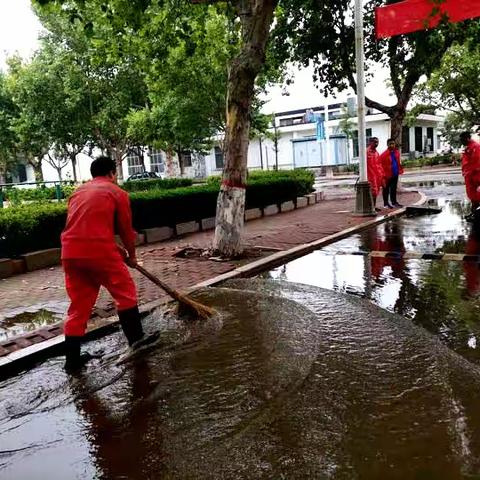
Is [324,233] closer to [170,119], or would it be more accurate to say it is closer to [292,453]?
[292,453]

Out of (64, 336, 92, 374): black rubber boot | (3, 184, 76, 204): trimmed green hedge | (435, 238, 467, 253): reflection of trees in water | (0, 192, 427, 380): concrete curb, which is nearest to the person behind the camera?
(64, 336, 92, 374): black rubber boot

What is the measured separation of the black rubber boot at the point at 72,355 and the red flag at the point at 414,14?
9.36 meters

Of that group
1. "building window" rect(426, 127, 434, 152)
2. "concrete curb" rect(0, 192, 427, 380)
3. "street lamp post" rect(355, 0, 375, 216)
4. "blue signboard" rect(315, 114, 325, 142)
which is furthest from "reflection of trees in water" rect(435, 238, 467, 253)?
"building window" rect(426, 127, 434, 152)

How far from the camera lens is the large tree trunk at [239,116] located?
7.33 meters

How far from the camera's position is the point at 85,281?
4121mm

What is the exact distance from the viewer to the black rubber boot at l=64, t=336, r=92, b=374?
4121 mm

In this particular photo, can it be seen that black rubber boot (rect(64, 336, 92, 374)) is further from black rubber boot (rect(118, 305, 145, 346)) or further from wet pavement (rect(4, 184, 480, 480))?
black rubber boot (rect(118, 305, 145, 346))

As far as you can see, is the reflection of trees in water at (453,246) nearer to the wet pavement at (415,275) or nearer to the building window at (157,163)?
the wet pavement at (415,275)

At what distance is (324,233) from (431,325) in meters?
5.37

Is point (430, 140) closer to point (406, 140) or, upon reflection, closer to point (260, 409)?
point (406, 140)

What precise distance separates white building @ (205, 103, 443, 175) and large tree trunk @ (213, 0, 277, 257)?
28.4 m

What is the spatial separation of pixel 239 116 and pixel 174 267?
2.45 m

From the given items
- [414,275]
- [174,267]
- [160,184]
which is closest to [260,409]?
[414,275]

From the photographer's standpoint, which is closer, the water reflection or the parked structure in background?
the water reflection
